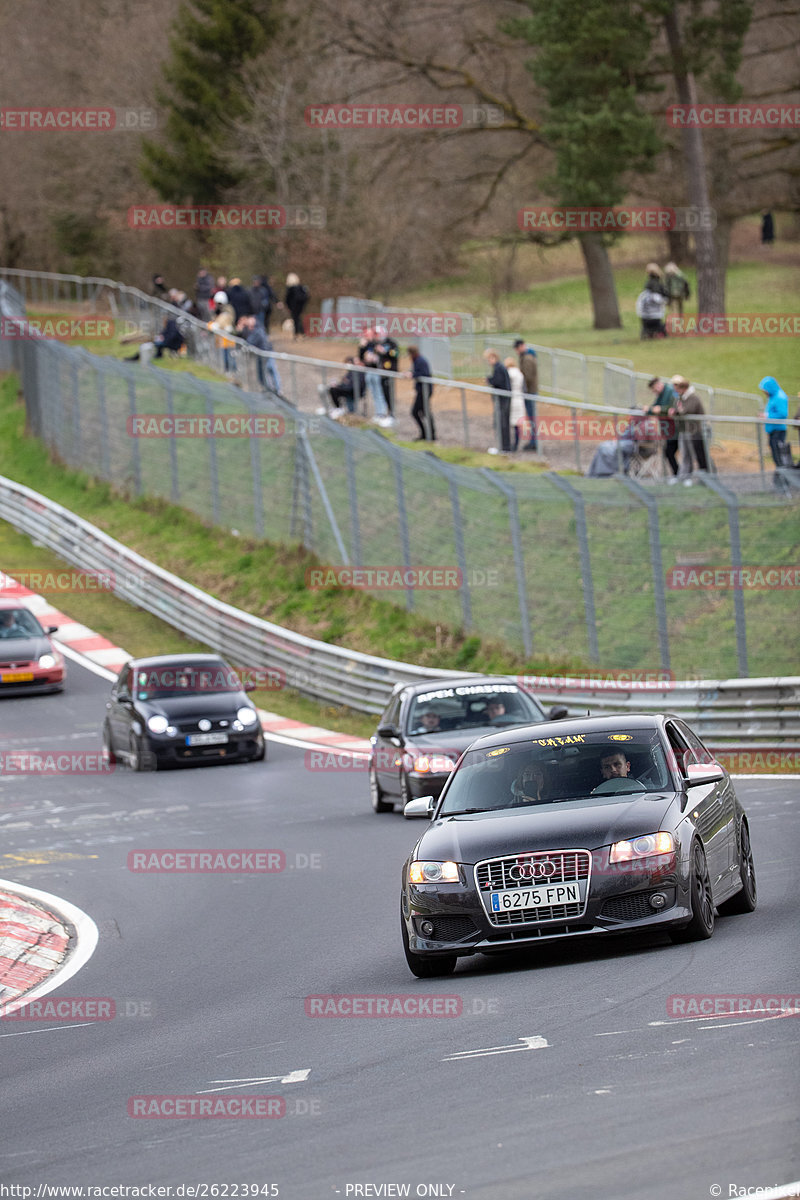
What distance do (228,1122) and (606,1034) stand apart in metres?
1.76

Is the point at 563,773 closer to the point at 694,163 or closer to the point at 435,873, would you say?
the point at 435,873

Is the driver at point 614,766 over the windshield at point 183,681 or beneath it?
over

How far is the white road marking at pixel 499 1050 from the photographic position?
772 cm

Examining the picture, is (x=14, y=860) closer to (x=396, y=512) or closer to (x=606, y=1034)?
(x=606, y=1034)

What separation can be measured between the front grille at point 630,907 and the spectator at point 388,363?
86.9 feet

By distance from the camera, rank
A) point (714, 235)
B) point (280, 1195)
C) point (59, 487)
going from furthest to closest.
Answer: point (714, 235), point (59, 487), point (280, 1195)

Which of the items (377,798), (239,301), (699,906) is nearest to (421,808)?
(699,906)

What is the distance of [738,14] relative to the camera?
48531 millimetres

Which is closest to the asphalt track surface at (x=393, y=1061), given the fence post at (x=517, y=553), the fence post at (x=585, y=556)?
the fence post at (x=585, y=556)

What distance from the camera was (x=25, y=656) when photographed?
30.3 m

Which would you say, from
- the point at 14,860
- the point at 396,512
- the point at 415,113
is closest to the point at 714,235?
Result: the point at 415,113

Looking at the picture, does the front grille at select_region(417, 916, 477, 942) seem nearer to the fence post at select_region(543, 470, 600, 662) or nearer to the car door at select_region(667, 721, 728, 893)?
the car door at select_region(667, 721, 728, 893)

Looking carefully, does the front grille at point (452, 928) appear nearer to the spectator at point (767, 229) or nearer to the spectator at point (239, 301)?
the spectator at point (239, 301)

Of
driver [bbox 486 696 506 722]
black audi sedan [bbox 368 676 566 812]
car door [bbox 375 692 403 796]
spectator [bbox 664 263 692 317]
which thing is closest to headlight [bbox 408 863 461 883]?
black audi sedan [bbox 368 676 566 812]
